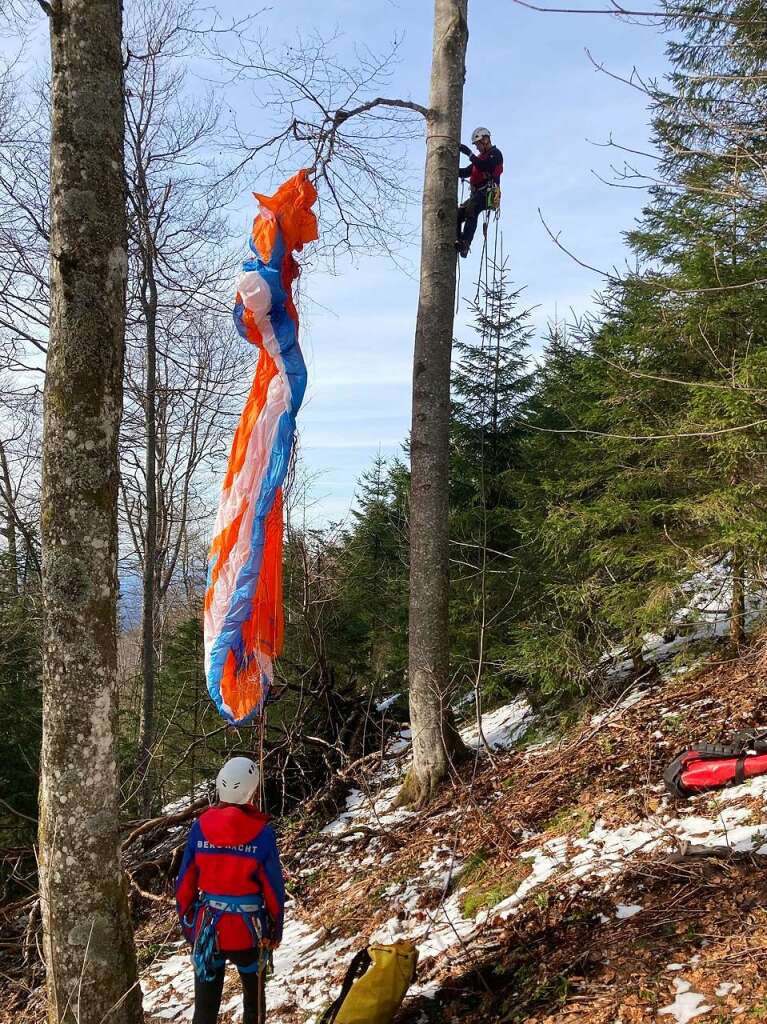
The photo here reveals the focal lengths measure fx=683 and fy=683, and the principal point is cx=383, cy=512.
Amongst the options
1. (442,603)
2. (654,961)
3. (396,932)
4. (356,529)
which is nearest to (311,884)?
(396,932)

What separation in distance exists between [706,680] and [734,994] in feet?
11.8

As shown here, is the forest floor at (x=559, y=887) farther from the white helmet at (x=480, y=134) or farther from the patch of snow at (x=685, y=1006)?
the white helmet at (x=480, y=134)

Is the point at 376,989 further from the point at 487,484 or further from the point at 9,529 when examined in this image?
the point at 9,529

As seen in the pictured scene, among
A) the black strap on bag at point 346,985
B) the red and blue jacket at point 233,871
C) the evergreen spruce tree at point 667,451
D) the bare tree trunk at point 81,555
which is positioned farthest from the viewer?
the evergreen spruce tree at point 667,451

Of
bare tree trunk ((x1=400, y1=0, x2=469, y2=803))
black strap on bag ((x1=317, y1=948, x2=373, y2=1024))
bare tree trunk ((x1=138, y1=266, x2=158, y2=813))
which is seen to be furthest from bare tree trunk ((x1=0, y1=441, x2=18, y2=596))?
black strap on bag ((x1=317, y1=948, x2=373, y2=1024))

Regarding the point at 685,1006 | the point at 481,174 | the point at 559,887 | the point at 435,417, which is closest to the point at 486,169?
the point at 481,174

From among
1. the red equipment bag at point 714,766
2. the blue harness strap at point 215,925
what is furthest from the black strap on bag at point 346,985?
the red equipment bag at point 714,766

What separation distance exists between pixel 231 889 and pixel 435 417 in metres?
4.03

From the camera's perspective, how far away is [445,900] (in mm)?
4441

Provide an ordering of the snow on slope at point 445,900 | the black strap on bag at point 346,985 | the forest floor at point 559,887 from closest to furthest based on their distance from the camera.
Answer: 1. the forest floor at point 559,887
2. the black strap on bag at point 346,985
3. the snow on slope at point 445,900

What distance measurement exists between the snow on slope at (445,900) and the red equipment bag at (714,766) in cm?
8

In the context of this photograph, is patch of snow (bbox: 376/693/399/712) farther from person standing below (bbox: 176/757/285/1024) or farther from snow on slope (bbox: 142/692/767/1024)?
person standing below (bbox: 176/757/285/1024)

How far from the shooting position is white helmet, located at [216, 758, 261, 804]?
11.8 ft

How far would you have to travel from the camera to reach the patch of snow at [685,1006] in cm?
258
